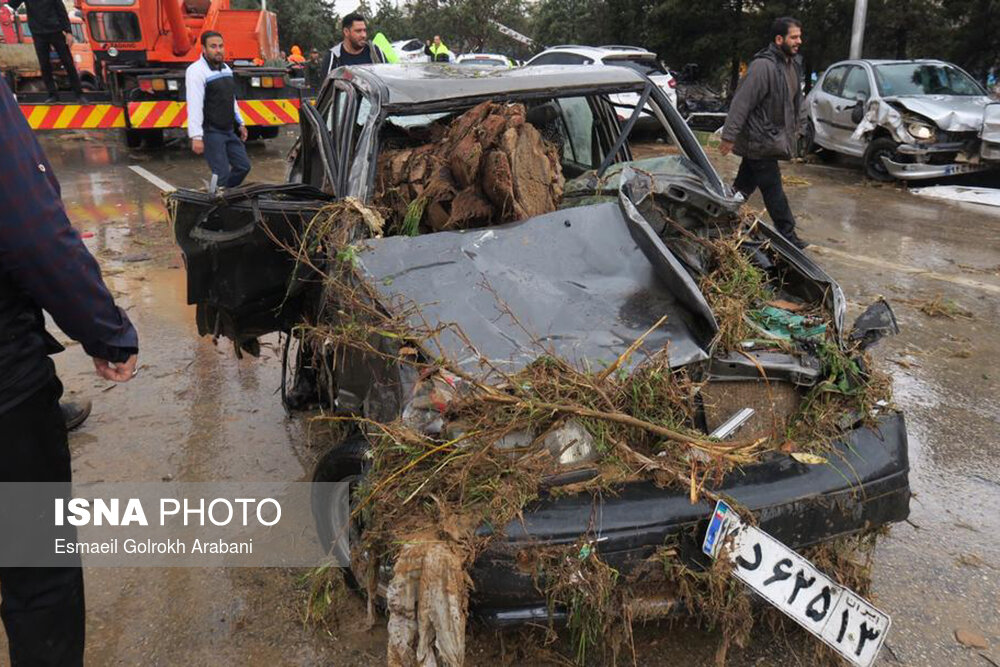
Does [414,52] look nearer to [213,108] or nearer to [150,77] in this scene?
[150,77]

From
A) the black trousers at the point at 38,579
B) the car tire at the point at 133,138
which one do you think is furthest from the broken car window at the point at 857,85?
the black trousers at the point at 38,579

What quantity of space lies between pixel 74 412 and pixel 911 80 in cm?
1114

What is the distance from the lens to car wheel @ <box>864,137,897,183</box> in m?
10.5

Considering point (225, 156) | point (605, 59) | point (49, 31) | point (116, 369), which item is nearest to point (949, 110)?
point (605, 59)

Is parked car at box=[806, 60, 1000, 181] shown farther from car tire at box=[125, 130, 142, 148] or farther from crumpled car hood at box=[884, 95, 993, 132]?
car tire at box=[125, 130, 142, 148]

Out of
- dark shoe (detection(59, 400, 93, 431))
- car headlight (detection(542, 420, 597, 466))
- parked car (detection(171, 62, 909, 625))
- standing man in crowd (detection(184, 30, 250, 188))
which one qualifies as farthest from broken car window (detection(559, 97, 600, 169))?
standing man in crowd (detection(184, 30, 250, 188))

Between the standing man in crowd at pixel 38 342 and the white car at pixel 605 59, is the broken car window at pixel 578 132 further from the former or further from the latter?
the white car at pixel 605 59

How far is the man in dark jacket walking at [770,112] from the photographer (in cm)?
630

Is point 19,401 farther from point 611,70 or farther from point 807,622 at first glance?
point 611,70

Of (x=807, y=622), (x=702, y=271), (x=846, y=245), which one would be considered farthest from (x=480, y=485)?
(x=846, y=245)

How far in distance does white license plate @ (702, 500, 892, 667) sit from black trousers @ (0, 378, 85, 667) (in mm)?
1740

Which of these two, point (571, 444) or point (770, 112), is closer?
point (571, 444)

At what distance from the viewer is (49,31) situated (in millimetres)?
10648

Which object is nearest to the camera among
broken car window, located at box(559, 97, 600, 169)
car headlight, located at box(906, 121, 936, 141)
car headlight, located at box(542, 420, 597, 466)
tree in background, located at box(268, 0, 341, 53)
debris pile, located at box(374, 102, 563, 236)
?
car headlight, located at box(542, 420, 597, 466)
